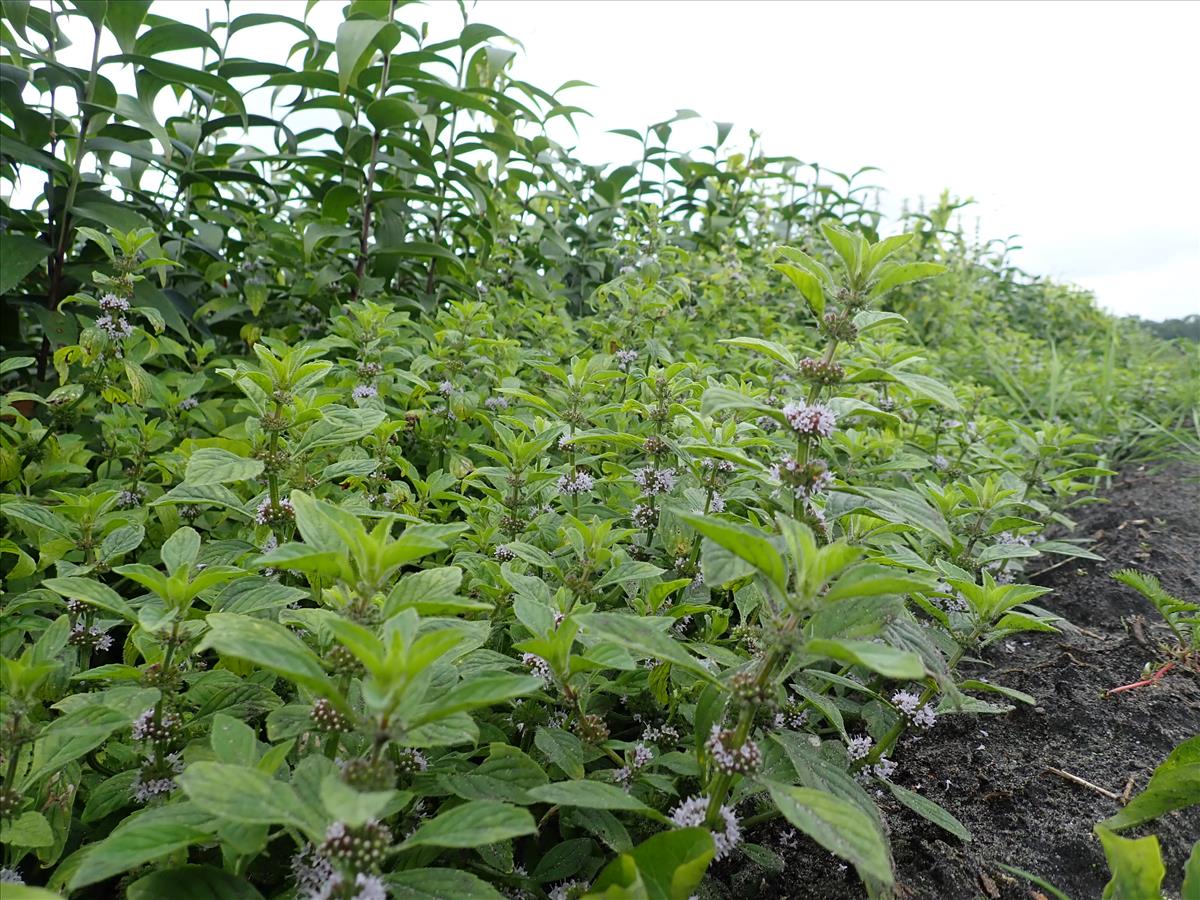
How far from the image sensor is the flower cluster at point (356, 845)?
83 cm

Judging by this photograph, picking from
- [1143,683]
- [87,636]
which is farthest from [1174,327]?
[87,636]

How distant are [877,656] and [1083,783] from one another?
1206 mm

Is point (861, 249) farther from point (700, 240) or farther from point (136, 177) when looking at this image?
point (700, 240)

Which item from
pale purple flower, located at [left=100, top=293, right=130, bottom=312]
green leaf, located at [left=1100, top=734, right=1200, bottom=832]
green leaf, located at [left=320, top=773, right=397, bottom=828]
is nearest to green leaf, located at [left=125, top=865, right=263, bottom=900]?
green leaf, located at [left=320, top=773, right=397, bottom=828]

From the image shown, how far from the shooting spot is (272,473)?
1.43 meters

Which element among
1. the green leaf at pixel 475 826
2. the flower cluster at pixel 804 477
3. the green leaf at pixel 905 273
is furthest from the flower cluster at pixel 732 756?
the green leaf at pixel 905 273

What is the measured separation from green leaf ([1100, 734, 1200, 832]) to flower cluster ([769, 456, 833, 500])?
89cm

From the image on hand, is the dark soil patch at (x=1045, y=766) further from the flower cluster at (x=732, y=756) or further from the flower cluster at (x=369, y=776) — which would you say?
the flower cluster at (x=369, y=776)

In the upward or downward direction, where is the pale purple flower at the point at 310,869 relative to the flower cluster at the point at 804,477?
downward

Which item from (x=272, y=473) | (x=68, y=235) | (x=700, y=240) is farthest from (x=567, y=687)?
(x=700, y=240)

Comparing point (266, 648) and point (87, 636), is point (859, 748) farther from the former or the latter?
point (87, 636)

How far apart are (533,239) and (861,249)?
3262 mm

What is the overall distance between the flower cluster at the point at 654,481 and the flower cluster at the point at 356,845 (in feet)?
3.72

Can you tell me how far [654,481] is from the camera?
6.11 feet
